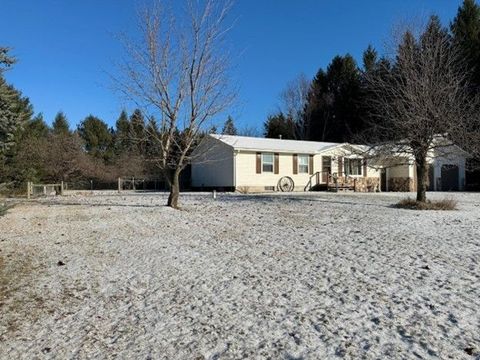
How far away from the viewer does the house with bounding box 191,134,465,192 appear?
2792cm

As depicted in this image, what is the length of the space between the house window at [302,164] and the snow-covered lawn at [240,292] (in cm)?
1892

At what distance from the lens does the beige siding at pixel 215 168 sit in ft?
91.4

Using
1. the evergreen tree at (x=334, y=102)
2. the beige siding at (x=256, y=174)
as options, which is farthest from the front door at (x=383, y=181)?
the evergreen tree at (x=334, y=102)

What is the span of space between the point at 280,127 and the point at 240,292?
45.8 metres

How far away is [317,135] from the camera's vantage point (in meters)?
49.8

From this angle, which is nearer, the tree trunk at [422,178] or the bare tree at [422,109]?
the bare tree at [422,109]

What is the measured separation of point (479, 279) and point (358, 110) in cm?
3818

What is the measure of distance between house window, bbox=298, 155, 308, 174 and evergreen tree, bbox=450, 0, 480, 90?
14924 mm

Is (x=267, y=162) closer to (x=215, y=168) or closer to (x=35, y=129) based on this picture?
(x=215, y=168)

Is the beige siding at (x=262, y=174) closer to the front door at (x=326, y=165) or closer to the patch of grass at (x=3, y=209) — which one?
the front door at (x=326, y=165)

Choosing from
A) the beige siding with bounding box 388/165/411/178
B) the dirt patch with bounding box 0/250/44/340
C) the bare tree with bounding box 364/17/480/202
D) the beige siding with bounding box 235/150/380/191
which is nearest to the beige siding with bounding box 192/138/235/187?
the beige siding with bounding box 235/150/380/191

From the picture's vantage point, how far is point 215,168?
98.3 ft

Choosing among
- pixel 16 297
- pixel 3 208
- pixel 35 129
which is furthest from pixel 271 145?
pixel 16 297

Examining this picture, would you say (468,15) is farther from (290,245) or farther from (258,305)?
(258,305)
